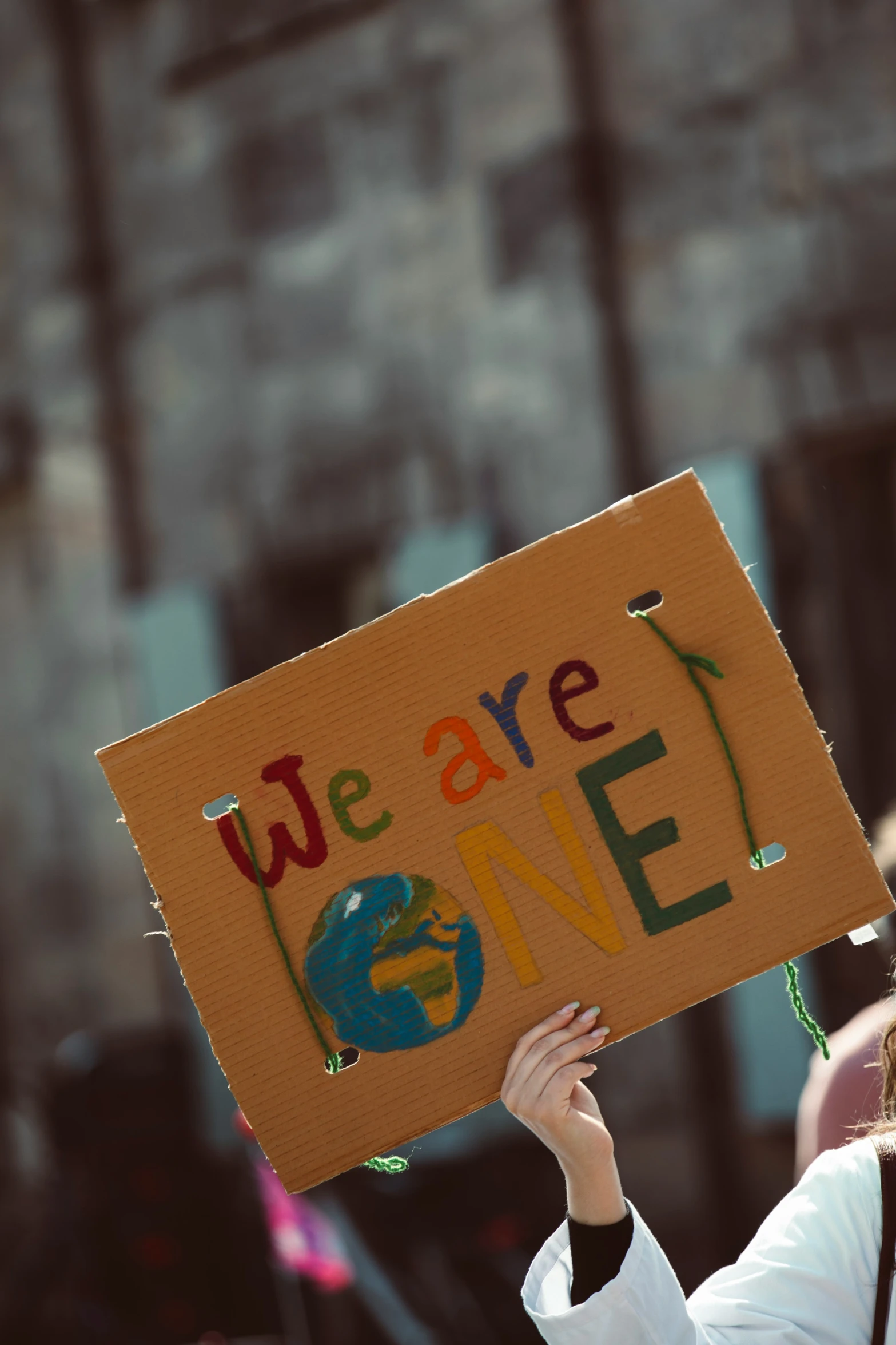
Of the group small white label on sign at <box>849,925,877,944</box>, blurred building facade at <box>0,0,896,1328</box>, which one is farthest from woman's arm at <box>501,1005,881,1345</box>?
blurred building facade at <box>0,0,896,1328</box>

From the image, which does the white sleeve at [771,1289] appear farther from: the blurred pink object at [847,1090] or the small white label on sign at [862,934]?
the blurred pink object at [847,1090]

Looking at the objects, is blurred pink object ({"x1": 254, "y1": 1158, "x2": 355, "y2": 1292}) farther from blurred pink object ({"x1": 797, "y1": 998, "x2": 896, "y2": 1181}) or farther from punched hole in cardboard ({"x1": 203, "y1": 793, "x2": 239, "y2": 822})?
punched hole in cardboard ({"x1": 203, "y1": 793, "x2": 239, "y2": 822})

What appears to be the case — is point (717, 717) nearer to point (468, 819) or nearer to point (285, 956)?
point (468, 819)

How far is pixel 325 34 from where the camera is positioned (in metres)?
6.07

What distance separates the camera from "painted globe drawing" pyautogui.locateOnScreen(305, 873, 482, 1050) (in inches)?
69.7

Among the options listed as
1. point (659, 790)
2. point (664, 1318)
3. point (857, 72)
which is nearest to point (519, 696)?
point (659, 790)

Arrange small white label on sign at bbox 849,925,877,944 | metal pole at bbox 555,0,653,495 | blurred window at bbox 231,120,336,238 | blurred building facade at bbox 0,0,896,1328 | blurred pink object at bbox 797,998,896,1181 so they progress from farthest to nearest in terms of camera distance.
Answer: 1. blurred window at bbox 231,120,336,238
2. metal pole at bbox 555,0,653,495
3. blurred building facade at bbox 0,0,896,1328
4. blurred pink object at bbox 797,998,896,1181
5. small white label on sign at bbox 849,925,877,944

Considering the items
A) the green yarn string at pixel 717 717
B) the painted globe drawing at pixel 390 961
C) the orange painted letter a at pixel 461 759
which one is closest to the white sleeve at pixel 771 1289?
the green yarn string at pixel 717 717

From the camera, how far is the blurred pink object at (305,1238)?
4.68 meters

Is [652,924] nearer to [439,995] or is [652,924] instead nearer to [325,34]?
[439,995]

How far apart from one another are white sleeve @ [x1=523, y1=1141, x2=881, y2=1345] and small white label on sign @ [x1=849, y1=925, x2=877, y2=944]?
23cm

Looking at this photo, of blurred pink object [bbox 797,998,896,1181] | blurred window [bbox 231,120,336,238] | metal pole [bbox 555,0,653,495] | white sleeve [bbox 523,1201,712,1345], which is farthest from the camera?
blurred window [bbox 231,120,336,238]

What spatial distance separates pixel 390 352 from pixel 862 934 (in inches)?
179

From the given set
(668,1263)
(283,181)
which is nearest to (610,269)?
(283,181)
